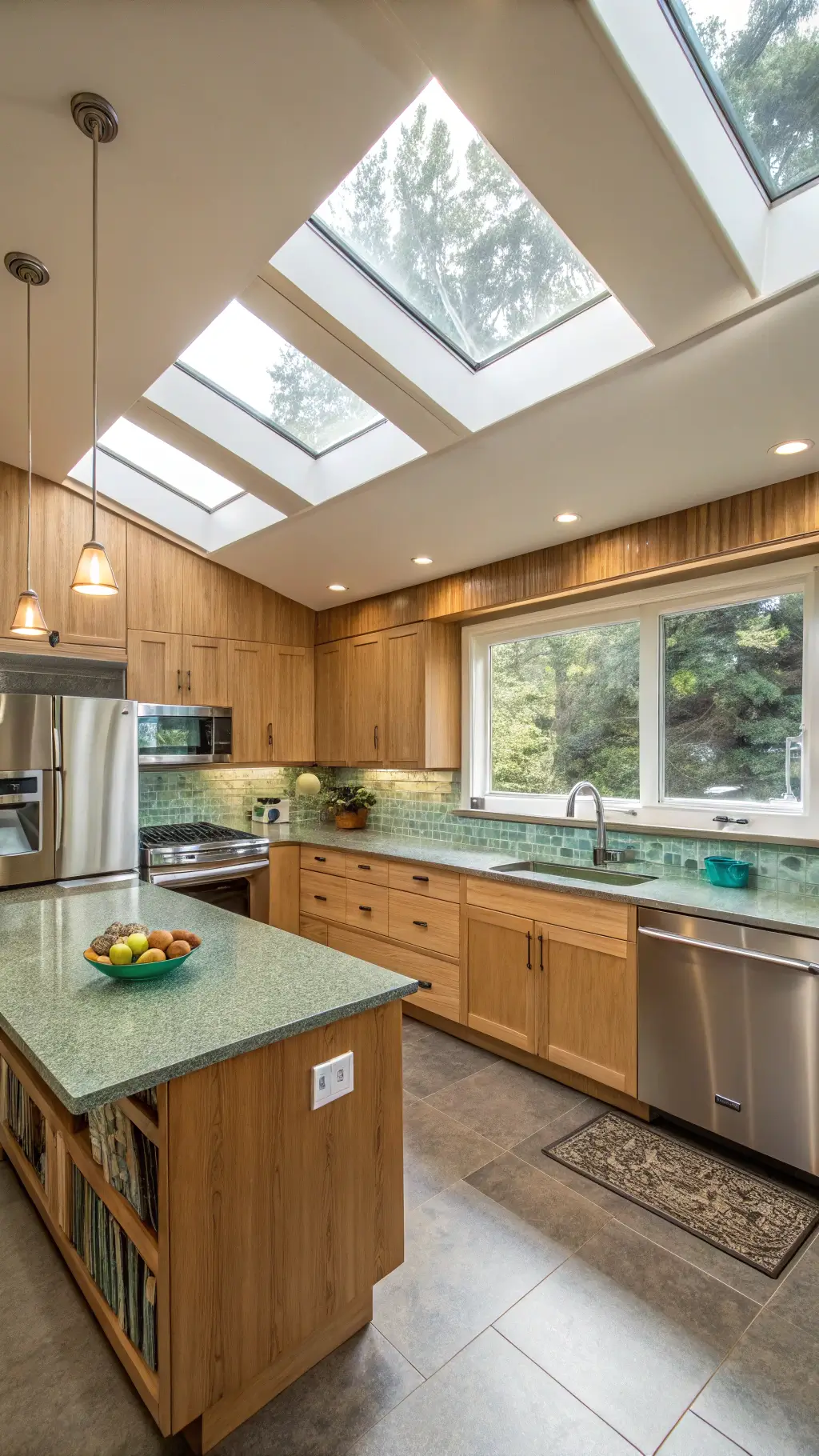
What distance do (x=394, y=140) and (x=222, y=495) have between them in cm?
242

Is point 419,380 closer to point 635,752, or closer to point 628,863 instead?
point 635,752

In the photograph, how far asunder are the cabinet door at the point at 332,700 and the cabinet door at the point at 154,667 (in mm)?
1013

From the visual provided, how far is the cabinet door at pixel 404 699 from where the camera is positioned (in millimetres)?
4035

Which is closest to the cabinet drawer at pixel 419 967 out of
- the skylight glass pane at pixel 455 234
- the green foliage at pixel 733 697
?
the green foliage at pixel 733 697

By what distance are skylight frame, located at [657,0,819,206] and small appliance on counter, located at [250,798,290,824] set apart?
399cm

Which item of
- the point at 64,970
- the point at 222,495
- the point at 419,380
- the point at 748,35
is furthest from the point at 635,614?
the point at 64,970

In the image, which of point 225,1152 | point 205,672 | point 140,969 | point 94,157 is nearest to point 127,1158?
point 225,1152

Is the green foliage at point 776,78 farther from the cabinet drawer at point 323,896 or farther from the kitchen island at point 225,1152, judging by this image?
the cabinet drawer at point 323,896

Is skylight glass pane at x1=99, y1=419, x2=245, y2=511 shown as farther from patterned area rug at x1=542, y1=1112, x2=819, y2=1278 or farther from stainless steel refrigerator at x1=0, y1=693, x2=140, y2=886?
patterned area rug at x1=542, y1=1112, x2=819, y2=1278

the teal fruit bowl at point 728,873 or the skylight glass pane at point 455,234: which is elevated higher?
the skylight glass pane at point 455,234

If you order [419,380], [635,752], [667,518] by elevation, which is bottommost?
[635,752]

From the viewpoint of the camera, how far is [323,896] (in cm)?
424

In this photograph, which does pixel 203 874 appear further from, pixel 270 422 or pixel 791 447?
pixel 791 447

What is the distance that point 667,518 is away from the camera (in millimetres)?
2873
